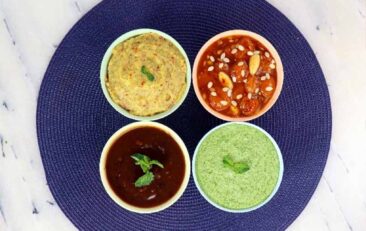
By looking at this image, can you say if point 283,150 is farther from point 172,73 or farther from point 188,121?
point 172,73

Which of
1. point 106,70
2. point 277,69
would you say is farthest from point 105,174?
point 277,69

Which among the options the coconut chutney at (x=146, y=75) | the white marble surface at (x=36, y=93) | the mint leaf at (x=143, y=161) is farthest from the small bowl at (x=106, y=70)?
the white marble surface at (x=36, y=93)

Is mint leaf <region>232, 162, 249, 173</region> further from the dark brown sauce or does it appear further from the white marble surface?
the white marble surface

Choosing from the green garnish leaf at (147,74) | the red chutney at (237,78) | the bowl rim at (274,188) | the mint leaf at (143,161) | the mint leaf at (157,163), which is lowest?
the bowl rim at (274,188)

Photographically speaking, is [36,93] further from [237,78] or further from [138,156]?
[237,78]

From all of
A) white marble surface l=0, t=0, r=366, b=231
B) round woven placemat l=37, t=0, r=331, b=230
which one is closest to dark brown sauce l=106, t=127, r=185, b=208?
round woven placemat l=37, t=0, r=331, b=230

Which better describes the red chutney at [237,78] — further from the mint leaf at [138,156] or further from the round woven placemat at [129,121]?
the mint leaf at [138,156]

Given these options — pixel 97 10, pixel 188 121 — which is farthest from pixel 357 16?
pixel 97 10

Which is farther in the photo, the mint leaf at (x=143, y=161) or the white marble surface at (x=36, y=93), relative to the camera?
the white marble surface at (x=36, y=93)
